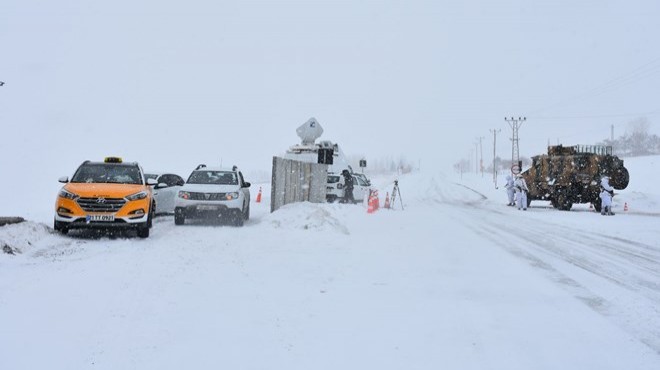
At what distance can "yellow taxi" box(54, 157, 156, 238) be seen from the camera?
11.5 metres

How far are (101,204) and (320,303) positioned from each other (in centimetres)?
712

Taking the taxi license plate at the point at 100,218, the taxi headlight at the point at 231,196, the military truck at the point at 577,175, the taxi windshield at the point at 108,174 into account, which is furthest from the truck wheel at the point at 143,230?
the military truck at the point at 577,175

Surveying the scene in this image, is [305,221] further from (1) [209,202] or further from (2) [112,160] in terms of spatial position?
(2) [112,160]

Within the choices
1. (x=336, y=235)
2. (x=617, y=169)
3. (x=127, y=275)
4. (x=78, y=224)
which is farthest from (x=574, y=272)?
(x=617, y=169)

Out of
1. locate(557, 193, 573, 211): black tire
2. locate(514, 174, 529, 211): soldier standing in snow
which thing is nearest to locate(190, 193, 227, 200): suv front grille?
locate(514, 174, 529, 211): soldier standing in snow

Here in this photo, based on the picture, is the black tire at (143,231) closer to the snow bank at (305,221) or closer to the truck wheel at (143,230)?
the truck wheel at (143,230)

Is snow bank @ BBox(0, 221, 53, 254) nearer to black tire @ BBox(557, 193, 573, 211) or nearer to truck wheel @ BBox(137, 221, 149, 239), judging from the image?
truck wheel @ BBox(137, 221, 149, 239)

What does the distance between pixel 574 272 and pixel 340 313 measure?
493 cm

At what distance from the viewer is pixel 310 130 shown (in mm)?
32062

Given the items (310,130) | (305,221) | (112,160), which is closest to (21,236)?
(112,160)

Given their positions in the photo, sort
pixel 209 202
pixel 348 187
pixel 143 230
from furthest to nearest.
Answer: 1. pixel 348 187
2. pixel 209 202
3. pixel 143 230

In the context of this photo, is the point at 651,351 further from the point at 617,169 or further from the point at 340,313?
the point at 617,169

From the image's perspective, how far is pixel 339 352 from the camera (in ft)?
15.6

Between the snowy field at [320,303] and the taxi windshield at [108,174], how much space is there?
1649 millimetres
